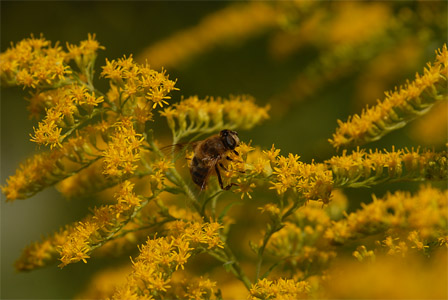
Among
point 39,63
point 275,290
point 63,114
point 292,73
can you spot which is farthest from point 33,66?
point 292,73

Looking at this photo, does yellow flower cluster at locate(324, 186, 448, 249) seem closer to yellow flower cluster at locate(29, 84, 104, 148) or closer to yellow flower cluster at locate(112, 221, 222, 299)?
yellow flower cluster at locate(112, 221, 222, 299)

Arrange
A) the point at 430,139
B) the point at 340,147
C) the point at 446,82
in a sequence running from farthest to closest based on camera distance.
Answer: the point at 430,139 → the point at 340,147 → the point at 446,82

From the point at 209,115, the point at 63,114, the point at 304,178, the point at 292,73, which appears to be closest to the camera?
the point at 304,178

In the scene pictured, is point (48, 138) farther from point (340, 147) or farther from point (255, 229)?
point (255, 229)

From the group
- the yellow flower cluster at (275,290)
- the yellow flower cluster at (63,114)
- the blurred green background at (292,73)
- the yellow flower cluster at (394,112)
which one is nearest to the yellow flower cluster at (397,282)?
the yellow flower cluster at (275,290)

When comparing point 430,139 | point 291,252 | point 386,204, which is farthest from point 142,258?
point 430,139

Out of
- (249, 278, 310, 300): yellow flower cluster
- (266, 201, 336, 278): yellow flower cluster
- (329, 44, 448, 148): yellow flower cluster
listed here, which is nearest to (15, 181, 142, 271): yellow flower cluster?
(249, 278, 310, 300): yellow flower cluster

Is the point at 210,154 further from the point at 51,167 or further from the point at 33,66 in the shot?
the point at 33,66
